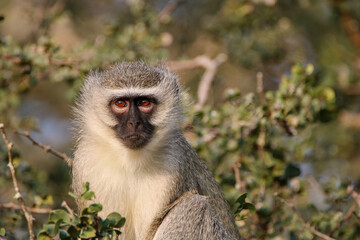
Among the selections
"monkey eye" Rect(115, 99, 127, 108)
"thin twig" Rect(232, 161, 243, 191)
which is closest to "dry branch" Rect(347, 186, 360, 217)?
"thin twig" Rect(232, 161, 243, 191)

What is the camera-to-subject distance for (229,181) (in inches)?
215

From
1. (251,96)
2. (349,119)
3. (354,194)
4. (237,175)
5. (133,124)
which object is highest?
(133,124)

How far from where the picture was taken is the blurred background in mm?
5270

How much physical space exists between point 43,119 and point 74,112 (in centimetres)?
682

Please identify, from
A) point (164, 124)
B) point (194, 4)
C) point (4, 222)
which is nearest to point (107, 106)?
point (164, 124)

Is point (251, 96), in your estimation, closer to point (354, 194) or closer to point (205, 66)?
point (205, 66)

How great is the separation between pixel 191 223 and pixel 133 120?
3.27ft

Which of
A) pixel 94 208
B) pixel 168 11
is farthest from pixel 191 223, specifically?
pixel 168 11

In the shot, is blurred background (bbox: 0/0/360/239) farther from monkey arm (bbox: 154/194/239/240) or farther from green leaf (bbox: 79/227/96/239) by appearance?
green leaf (bbox: 79/227/96/239)

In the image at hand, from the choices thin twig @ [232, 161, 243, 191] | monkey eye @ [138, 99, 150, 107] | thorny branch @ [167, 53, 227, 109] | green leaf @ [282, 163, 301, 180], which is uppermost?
monkey eye @ [138, 99, 150, 107]

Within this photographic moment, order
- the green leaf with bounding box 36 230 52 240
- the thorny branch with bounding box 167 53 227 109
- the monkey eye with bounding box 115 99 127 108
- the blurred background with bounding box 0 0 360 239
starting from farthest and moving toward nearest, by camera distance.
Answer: the thorny branch with bounding box 167 53 227 109
the blurred background with bounding box 0 0 360 239
the monkey eye with bounding box 115 99 127 108
the green leaf with bounding box 36 230 52 240

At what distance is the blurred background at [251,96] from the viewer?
5.27m

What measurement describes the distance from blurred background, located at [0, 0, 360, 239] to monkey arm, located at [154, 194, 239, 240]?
Result: 41 centimetres

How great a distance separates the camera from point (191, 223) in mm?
4414
